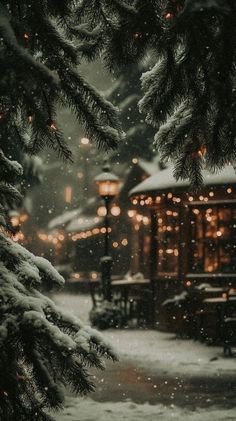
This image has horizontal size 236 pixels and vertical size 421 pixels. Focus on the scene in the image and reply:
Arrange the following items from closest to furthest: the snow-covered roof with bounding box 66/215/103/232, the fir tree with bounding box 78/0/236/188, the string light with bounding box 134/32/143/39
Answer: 1. the fir tree with bounding box 78/0/236/188
2. the string light with bounding box 134/32/143/39
3. the snow-covered roof with bounding box 66/215/103/232

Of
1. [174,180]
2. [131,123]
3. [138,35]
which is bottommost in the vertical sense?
[138,35]

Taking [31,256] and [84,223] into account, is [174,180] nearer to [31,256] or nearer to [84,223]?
[31,256]

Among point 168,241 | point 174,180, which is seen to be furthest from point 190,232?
point 174,180

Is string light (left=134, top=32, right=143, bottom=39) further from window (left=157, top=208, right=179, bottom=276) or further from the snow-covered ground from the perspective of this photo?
window (left=157, top=208, right=179, bottom=276)

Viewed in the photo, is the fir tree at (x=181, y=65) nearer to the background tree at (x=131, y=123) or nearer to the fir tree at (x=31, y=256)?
the fir tree at (x=31, y=256)

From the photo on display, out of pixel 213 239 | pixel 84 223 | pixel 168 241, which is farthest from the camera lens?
pixel 84 223

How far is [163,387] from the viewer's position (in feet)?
30.7

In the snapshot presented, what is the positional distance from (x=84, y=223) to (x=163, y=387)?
3349 centimetres

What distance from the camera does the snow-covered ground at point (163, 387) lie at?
7586 millimetres

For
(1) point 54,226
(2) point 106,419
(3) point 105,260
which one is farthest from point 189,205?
(1) point 54,226

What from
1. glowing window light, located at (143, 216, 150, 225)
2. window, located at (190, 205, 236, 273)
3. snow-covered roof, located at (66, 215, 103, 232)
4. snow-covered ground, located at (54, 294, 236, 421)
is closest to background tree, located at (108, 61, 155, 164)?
glowing window light, located at (143, 216, 150, 225)

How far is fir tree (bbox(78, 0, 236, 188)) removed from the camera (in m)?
3.94

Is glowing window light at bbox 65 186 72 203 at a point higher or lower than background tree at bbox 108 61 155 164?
higher

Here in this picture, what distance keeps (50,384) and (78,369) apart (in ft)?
0.55
